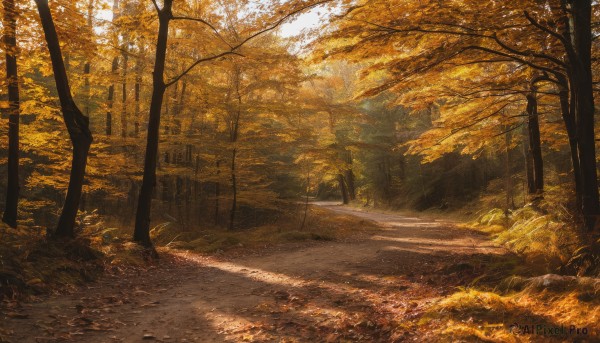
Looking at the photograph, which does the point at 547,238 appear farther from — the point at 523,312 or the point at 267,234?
the point at 267,234

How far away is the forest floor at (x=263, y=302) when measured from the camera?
14.5 ft

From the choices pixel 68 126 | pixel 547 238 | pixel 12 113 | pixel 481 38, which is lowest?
pixel 547 238

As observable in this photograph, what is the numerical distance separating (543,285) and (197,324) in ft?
14.2

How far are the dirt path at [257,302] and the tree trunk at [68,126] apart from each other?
195cm

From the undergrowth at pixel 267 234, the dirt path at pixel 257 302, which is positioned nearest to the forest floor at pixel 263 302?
the dirt path at pixel 257 302

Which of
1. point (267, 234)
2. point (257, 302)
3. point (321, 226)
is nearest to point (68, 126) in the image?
point (257, 302)

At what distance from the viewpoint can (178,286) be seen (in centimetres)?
722

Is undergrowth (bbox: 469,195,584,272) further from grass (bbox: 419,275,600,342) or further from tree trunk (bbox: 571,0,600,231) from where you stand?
grass (bbox: 419,275,600,342)

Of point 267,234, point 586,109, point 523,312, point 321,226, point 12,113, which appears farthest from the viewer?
point 321,226

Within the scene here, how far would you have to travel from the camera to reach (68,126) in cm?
822

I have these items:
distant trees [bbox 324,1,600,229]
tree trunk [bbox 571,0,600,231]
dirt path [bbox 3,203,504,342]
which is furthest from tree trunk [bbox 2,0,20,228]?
tree trunk [bbox 571,0,600,231]

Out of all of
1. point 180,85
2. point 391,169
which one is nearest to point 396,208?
point 391,169

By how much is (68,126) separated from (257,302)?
5926 mm

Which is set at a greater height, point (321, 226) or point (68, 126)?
point (68, 126)
